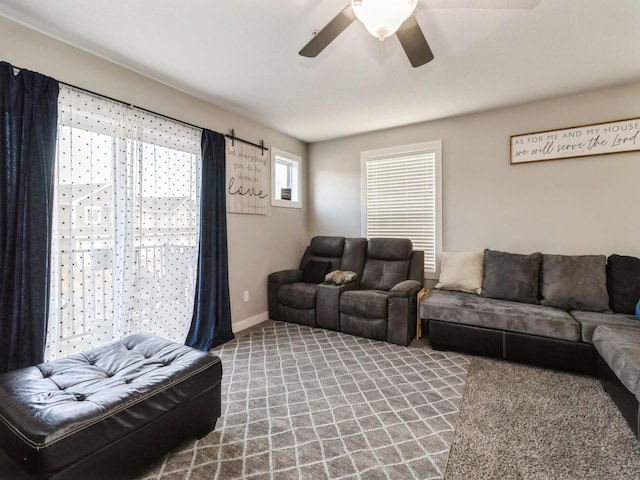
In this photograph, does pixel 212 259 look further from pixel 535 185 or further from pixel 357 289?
pixel 535 185

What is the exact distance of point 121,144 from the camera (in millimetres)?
2414

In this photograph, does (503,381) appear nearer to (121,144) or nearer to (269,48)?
(269,48)

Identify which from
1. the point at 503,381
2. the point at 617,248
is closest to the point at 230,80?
the point at 503,381

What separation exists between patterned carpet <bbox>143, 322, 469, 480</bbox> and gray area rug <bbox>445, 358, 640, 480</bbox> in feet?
0.39

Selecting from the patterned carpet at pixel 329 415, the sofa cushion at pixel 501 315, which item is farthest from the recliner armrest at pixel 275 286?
the sofa cushion at pixel 501 315

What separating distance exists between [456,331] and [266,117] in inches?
123

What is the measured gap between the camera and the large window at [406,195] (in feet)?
12.6

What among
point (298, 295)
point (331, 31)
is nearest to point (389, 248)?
point (298, 295)

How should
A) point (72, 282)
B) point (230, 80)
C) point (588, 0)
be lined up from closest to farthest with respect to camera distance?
1. point (588, 0)
2. point (72, 282)
3. point (230, 80)

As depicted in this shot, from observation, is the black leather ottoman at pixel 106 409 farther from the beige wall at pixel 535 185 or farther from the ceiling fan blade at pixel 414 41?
the beige wall at pixel 535 185

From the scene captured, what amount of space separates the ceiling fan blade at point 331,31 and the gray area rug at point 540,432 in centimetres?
226

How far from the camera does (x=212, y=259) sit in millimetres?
3115

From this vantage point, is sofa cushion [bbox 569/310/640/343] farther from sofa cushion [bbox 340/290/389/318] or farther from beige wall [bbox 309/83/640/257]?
sofa cushion [bbox 340/290/389/318]

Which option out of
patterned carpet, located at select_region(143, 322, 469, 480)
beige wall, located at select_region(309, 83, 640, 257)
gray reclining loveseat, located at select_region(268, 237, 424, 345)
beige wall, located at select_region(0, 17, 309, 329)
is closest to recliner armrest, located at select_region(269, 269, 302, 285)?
gray reclining loveseat, located at select_region(268, 237, 424, 345)
